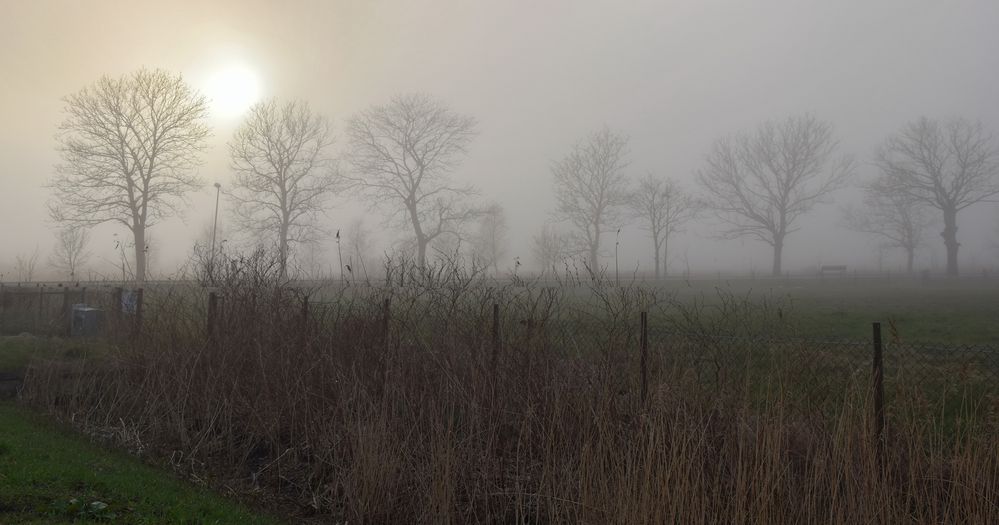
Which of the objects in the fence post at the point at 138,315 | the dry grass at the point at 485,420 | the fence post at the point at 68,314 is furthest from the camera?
the fence post at the point at 68,314

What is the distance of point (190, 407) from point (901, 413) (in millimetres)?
7202

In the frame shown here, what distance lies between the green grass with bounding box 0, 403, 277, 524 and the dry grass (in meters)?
0.62

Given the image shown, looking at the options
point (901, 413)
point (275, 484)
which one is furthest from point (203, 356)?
point (901, 413)

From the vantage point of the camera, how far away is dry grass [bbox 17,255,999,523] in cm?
352

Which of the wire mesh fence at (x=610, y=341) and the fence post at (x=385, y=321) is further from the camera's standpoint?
the fence post at (x=385, y=321)

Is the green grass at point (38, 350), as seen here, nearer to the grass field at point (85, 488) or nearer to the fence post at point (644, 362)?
the grass field at point (85, 488)

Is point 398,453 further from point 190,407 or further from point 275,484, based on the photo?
point 190,407

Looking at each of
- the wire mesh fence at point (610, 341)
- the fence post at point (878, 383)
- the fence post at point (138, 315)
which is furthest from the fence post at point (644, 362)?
the fence post at point (138, 315)

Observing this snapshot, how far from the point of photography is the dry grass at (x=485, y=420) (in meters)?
3.52

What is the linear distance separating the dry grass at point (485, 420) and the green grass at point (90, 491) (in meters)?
0.62

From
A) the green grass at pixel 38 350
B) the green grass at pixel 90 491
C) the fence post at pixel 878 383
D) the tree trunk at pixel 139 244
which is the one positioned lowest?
the green grass at pixel 90 491

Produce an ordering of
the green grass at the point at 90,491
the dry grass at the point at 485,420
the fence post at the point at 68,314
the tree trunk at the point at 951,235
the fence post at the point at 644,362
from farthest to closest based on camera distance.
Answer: the tree trunk at the point at 951,235, the fence post at the point at 68,314, the fence post at the point at 644,362, the green grass at the point at 90,491, the dry grass at the point at 485,420

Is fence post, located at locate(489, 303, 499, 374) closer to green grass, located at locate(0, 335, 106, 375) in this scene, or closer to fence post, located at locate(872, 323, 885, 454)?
fence post, located at locate(872, 323, 885, 454)

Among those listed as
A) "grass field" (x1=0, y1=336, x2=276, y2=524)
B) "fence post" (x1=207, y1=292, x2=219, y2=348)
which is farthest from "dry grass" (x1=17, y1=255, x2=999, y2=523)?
"grass field" (x1=0, y1=336, x2=276, y2=524)
